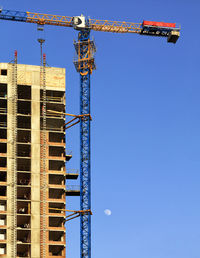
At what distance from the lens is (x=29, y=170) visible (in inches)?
7633

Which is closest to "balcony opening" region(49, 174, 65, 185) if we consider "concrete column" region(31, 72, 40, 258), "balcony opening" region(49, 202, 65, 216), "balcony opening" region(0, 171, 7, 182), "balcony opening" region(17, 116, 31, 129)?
"concrete column" region(31, 72, 40, 258)

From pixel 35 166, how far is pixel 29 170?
8.69 feet

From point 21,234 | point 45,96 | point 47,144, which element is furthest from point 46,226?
point 45,96

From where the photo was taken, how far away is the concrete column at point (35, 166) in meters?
185

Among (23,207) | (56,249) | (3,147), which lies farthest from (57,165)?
(56,249)

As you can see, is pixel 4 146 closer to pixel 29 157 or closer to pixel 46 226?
pixel 29 157

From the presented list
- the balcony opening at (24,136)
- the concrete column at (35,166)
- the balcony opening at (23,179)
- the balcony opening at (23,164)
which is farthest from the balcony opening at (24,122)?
the balcony opening at (23,179)

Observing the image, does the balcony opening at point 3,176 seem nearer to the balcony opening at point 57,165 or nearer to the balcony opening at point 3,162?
the balcony opening at point 3,162

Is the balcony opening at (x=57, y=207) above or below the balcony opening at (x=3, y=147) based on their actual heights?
below

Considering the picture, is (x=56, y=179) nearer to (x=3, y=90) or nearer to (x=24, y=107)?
(x=24, y=107)

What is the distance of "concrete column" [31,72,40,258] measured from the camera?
185275 mm

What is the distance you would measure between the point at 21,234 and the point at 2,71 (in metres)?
40.4

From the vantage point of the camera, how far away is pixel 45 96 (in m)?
198

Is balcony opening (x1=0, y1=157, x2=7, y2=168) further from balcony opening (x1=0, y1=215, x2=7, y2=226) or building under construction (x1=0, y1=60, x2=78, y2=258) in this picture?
balcony opening (x1=0, y1=215, x2=7, y2=226)
